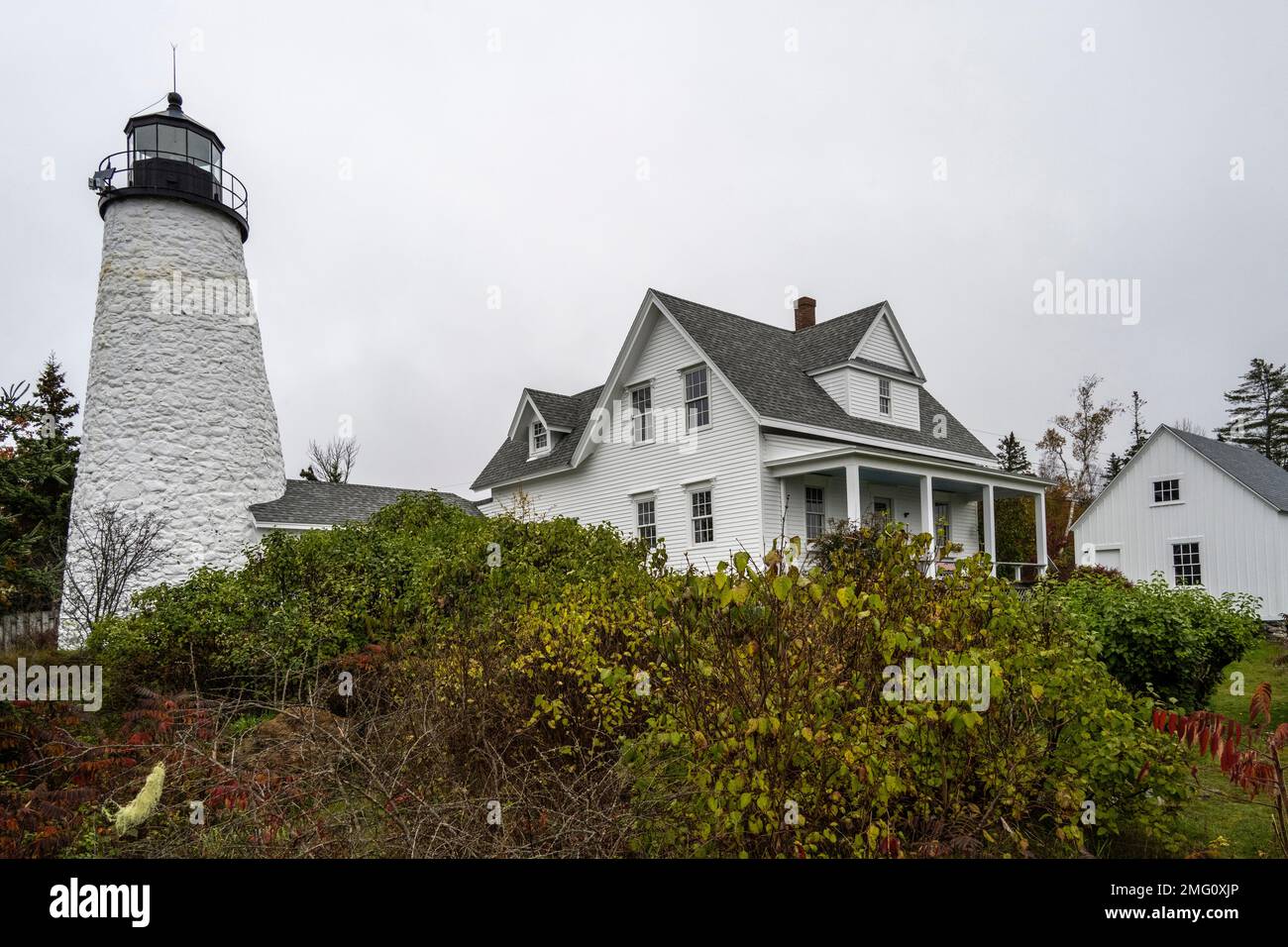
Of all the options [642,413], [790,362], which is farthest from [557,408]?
[790,362]

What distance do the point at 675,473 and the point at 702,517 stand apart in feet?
4.77

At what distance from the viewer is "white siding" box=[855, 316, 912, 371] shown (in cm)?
2273

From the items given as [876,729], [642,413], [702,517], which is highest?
[642,413]

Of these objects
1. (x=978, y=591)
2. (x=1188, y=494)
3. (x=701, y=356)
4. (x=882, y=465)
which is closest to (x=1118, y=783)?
(x=978, y=591)

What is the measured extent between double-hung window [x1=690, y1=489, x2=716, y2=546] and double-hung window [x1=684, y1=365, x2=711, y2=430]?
1710 millimetres

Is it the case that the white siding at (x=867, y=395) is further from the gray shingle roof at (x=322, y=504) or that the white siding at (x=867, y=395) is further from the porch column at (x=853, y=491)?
the gray shingle roof at (x=322, y=504)

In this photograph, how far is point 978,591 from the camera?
17.6 ft

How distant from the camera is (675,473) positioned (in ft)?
69.6

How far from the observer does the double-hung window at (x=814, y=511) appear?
66.9ft

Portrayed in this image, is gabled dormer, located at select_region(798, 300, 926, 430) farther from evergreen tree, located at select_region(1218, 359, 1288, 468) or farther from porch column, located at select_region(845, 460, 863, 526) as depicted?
evergreen tree, located at select_region(1218, 359, 1288, 468)

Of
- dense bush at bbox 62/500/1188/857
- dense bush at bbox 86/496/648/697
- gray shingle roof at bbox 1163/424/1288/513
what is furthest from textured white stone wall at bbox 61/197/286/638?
gray shingle roof at bbox 1163/424/1288/513

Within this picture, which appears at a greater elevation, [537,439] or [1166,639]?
[537,439]

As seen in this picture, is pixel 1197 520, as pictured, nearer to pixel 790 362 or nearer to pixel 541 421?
pixel 790 362

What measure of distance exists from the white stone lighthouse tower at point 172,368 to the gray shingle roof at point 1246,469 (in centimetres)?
2849
